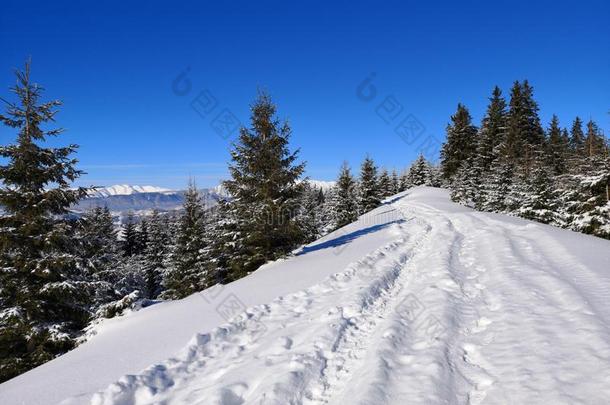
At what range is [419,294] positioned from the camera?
784 centimetres

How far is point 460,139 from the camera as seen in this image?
5178 cm

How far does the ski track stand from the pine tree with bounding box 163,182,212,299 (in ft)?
54.7

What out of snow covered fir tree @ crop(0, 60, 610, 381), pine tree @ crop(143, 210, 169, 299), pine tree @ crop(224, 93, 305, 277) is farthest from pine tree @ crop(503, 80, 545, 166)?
pine tree @ crop(143, 210, 169, 299)

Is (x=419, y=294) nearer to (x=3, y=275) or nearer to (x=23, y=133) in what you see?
(x=3, y=275)

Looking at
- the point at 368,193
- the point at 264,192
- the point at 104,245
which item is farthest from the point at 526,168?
the point at 104,245

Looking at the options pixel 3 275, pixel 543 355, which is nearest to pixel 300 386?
pixel 543 355

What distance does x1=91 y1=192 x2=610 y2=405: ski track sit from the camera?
4.13 metres

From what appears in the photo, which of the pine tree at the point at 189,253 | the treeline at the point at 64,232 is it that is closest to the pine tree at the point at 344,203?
the pine tree at the point at 189,253

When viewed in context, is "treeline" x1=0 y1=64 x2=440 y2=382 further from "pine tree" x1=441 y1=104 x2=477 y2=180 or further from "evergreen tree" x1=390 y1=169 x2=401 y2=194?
"evergreen tree" x1=390 y1=169 x2=401 y2=194

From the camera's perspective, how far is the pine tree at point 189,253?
23.2 m

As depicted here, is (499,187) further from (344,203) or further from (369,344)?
(369,344)

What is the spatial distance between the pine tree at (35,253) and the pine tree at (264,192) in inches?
257

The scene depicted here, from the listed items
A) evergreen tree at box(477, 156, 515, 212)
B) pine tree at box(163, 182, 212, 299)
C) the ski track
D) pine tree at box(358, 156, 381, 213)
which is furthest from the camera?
pine tree at box(358, 156, 381, 213)

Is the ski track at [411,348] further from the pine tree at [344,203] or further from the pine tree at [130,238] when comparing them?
the pine tree at [130,238]
